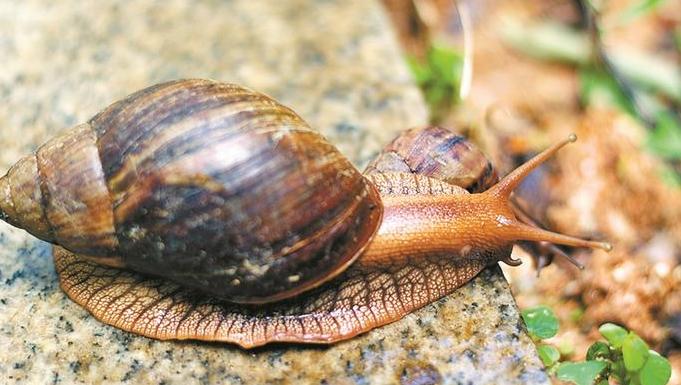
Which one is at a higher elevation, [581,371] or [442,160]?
[442,160]

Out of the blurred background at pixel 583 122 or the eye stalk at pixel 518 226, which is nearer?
the eye stalk at pixel 518 226

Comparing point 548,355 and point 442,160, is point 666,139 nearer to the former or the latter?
point 442,160

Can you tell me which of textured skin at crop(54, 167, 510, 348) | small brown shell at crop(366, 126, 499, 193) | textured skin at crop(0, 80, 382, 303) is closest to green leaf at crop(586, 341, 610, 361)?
textured skin at crop(54, 167, 510, 348)

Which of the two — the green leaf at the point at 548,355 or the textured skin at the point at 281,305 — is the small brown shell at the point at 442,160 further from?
the green leaf at the point at 548,355

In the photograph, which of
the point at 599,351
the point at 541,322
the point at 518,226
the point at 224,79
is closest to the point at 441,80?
the point at 224,79

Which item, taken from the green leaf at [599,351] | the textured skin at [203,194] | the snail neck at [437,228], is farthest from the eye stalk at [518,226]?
the textured skin at [203,194]

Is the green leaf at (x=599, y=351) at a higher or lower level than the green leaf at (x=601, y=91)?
higher
